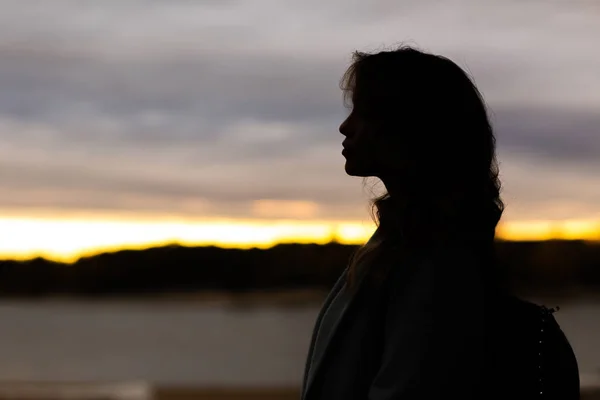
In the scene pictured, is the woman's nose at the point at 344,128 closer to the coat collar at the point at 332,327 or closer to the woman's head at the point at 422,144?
the woman's head at the point at 422,144

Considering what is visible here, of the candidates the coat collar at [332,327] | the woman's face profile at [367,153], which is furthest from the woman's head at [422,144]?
the coat collar at [332,327]

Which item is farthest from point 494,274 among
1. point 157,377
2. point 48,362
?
point 48,362

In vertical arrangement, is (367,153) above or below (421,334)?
above

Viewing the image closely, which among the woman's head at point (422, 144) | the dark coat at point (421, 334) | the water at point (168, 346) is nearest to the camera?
the dark coat at point (421, 334)

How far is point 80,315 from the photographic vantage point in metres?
91.1

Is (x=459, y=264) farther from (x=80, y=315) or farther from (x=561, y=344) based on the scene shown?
(x=80, y=315)

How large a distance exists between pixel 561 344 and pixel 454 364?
0.95ft

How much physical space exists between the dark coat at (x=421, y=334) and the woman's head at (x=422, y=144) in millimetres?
91

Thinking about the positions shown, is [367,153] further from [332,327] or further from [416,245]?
[332,327]

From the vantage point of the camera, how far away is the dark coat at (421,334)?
7.47ft

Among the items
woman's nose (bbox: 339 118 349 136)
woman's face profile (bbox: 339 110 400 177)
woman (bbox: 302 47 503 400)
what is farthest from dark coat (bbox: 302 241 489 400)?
woman's nose (bbox: 339 118 349 136)

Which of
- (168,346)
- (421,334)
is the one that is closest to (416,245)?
(421,334)

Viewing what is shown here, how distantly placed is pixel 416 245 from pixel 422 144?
225mm

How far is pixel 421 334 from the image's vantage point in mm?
2279
